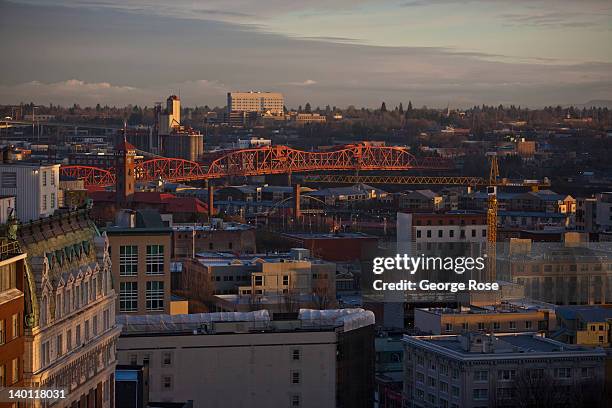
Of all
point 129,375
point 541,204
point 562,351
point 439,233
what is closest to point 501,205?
point 541,204

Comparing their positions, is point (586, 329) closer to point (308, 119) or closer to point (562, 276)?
point (562, 276)

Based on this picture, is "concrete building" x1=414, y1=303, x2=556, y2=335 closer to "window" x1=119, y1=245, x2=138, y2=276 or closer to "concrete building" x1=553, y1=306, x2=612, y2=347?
"concrete building" x1=553, y1=306, x2=612, y2=347

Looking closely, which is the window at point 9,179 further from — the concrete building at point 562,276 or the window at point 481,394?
the concrete building at point 562,276

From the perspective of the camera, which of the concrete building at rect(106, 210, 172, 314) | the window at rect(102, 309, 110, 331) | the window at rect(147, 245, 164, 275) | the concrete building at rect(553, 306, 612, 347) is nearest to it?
the window at rect(102, 309, 110, 331)

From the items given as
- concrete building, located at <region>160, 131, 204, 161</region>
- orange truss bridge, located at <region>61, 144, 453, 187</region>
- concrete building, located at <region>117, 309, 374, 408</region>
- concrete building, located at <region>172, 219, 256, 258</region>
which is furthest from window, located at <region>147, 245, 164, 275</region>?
concrete building, located at <region>160, 131, 204, 161</region>

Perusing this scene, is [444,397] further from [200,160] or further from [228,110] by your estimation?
[228,110]

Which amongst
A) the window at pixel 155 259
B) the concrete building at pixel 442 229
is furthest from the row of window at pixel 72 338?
the concrete building at pixel 442 229
